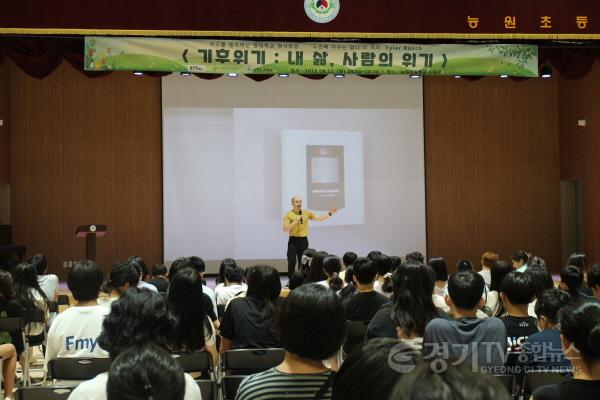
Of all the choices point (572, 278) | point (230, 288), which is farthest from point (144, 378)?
point (230, 288)

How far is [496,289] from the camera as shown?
15.0 ft

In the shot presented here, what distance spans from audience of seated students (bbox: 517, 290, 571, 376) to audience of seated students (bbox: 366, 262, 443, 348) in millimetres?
436

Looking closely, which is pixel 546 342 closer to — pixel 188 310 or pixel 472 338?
pixel 472 338

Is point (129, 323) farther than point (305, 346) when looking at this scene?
Yes

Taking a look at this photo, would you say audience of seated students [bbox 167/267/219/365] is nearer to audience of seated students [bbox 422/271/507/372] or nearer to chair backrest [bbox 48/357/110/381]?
chair backrest [bbox 48/357/110/381]

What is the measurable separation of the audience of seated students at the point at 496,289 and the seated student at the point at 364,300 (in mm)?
833

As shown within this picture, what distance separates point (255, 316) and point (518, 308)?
136 centimetres

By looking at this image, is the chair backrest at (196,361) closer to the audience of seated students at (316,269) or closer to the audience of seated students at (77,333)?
the audience of seated students at (77,333)

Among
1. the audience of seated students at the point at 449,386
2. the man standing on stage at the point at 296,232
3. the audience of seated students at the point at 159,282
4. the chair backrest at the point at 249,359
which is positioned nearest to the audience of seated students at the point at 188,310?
the chair backrest at the point at 249,359

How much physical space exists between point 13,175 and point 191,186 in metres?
3.08

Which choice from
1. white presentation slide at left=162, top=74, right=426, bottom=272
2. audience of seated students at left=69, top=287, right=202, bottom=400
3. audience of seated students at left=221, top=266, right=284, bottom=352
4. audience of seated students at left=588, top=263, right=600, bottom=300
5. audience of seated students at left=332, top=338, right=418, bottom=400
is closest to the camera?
audience of seated students at left=332, top=338, right=418, bottom=400

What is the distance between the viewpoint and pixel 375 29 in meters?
6.48

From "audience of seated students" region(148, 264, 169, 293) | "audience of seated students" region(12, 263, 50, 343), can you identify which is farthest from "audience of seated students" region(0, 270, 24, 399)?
"audience of seated students" region(148, 264, 169, 293)

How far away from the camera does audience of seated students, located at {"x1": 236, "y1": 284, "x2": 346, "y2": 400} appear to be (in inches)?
70.4
